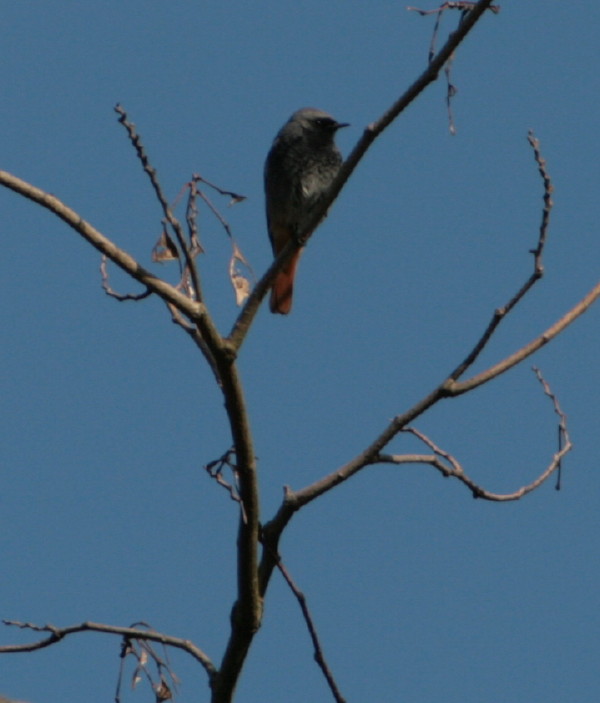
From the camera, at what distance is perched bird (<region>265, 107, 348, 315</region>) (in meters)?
6.88

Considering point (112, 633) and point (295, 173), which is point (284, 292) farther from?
point (112, 633)

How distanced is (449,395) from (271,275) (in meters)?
0.62

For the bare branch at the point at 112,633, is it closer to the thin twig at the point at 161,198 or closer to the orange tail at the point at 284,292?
the thin twig at the point at 161,198

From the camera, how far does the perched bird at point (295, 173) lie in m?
6.88

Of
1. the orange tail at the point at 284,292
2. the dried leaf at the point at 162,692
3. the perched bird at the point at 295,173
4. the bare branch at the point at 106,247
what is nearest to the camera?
the bare branch at the point at 106,247

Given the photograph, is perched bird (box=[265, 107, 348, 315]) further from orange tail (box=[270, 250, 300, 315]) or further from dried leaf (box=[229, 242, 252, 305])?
dried leaf (box=[229, 242, 252, 305])

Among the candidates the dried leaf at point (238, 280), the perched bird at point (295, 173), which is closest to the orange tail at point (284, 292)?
the perched bird at point (295, 173)

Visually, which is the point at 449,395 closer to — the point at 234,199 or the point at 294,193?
the point at 234,199

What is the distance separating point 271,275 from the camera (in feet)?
10.4

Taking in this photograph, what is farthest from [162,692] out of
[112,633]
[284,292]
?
Answer: [284,292]

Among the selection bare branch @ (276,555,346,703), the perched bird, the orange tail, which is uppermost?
the perched bird

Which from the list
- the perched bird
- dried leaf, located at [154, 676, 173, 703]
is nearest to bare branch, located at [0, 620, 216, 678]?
dried leaf, located at [154, 676, 173, 703]

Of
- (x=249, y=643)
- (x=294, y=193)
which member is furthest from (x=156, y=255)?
(x=294, y=193)

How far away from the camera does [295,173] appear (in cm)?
693
